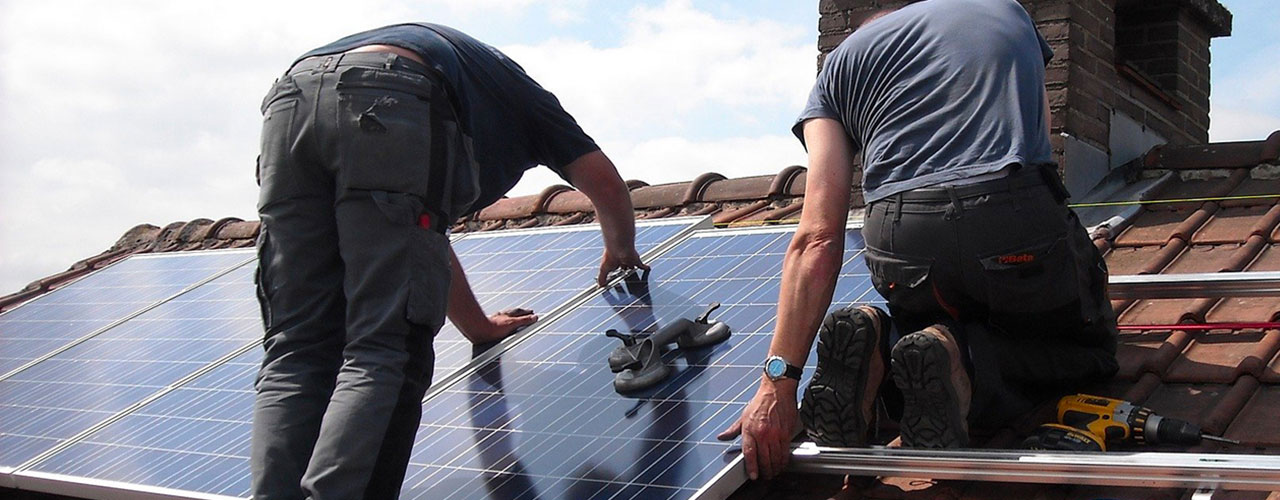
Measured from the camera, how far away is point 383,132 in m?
3.14

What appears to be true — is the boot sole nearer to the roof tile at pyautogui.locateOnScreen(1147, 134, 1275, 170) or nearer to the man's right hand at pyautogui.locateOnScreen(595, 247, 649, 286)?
the man's right hand at pyautogui.locateOnScreen(595, 247, 649, 286)

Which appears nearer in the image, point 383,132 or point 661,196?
point 383,132

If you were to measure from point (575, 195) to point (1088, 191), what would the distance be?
3257mm

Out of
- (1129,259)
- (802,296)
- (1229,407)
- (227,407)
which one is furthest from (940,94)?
(227,407)

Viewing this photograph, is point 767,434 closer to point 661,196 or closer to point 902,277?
point 902,277

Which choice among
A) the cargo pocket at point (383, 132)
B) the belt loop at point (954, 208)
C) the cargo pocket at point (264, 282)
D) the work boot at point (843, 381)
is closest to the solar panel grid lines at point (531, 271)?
the cargo pocket at point (264, 282)

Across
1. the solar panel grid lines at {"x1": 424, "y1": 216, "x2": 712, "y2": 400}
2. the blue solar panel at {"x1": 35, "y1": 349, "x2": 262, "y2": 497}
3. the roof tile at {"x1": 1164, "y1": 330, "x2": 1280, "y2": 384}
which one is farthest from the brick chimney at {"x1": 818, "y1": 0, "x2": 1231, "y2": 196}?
the blue solar panel at {"x1": 35, "y1": 349, "x2": 262, "y2": 497}

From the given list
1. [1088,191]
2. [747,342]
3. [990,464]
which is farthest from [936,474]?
[1088,191]

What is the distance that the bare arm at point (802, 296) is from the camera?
3.12 metres

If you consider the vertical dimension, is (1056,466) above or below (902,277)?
below

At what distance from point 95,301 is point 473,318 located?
3.28m

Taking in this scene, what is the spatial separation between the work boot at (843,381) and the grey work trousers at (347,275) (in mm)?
946

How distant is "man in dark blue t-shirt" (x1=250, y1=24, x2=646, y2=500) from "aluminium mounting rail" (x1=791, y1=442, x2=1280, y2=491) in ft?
3.26

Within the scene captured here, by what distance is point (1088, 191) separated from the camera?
17.5 ft
